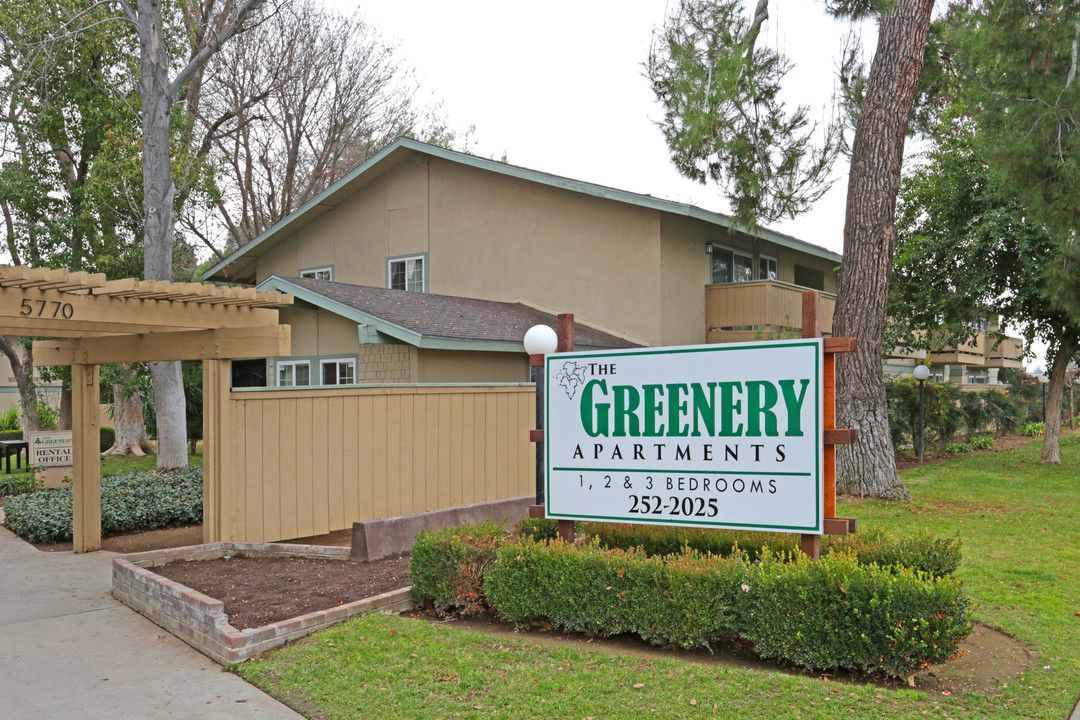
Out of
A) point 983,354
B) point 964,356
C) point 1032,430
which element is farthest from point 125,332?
point 983,354

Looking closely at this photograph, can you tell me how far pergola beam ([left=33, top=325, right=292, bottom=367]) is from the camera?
861 centimetres

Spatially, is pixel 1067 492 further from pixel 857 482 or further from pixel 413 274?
pixel 413 274

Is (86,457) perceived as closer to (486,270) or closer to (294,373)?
(294,373)

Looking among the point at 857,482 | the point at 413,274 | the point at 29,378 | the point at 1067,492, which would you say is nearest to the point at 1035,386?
the point at 1067,492

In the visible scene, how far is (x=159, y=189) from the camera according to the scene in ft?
52.1

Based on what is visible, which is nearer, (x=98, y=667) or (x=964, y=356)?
(x=98, y=667)

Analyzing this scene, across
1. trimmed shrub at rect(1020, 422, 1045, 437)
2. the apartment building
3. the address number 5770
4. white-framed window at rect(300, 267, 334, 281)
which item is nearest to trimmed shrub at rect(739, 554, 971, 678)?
the address number 5770

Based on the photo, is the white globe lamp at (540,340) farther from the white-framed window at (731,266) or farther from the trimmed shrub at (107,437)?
the trimmed shrub at (107,437)

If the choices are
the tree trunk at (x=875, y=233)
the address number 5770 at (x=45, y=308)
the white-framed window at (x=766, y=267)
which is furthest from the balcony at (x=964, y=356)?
the address number 5770 at (x=45, y=308)

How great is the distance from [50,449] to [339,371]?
5514 mm

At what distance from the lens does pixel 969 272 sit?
61.5 feet

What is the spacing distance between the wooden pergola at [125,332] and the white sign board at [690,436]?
3.12 meters

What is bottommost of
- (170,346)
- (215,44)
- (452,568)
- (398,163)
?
(452,568)

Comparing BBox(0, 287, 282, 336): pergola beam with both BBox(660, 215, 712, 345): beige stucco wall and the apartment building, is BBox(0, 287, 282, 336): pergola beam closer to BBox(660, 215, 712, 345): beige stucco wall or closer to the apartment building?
the apartment building
